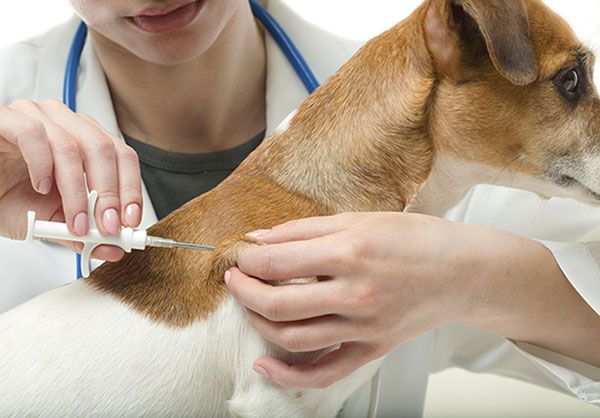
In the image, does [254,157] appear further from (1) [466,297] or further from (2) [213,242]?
(1) [466,297]

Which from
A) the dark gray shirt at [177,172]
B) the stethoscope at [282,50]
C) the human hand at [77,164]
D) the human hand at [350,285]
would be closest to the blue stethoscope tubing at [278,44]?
the stethoscope at [282,50]

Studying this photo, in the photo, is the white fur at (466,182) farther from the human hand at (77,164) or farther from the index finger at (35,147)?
the index finger at (35,147)

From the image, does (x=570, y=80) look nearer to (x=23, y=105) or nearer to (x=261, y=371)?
(x=261, y=371)

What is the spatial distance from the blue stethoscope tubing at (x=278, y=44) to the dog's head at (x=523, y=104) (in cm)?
43

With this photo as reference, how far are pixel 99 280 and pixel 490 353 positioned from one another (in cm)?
90

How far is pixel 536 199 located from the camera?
5.66 ft

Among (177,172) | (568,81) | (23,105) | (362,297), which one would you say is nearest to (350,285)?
A: (362,297)

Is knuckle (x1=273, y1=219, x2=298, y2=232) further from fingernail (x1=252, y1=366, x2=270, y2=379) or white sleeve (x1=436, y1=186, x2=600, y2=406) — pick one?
white sleeve (x1=436, y1=186, x2=600, y2=406)

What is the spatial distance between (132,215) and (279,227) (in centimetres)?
21

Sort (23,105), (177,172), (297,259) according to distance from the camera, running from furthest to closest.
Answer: (177,172)
(23,105)
(297,259)

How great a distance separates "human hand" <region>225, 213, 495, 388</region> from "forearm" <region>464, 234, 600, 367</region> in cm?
4

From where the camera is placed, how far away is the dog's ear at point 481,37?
127cm

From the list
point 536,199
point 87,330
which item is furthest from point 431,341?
point 87,330

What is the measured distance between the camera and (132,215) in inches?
49.8
